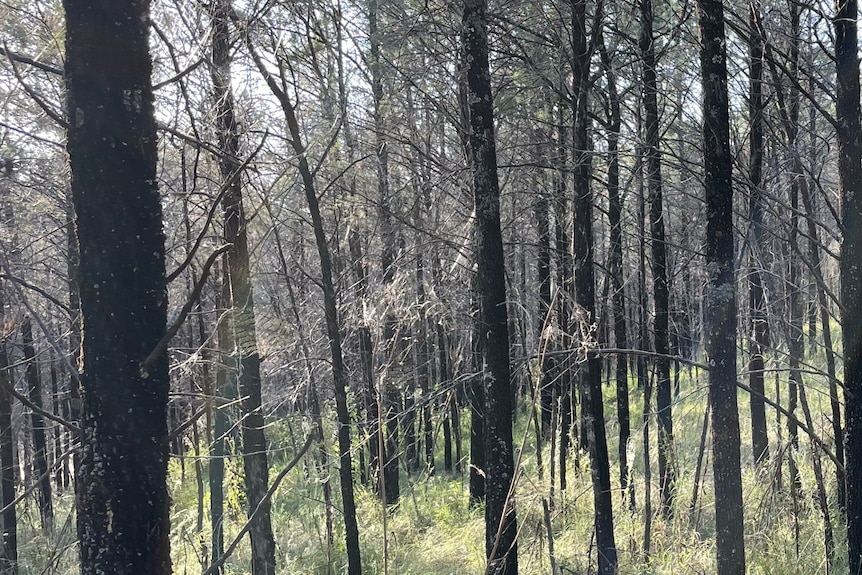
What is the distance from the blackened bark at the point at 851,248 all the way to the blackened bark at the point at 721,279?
122 centimetres

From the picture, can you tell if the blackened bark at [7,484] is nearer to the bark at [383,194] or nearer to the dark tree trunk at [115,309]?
the bark at [383,194]

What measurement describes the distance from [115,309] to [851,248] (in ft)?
17.5

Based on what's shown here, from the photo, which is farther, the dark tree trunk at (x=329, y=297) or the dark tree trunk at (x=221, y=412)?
the dark tree trunk at (x=221, y=412)

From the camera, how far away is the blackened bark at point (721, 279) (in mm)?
4414

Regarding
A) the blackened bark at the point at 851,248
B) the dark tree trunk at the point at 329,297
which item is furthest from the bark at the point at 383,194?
the blackened bark at the point at 851,248

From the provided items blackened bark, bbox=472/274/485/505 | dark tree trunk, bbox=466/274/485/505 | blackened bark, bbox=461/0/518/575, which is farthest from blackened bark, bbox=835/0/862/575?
dark tree trunk, bbox=466/274/485/505

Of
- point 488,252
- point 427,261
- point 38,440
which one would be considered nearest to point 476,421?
point 427,261

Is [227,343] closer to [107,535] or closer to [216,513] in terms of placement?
[216,513]

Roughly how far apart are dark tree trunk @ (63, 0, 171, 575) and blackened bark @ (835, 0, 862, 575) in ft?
16.7

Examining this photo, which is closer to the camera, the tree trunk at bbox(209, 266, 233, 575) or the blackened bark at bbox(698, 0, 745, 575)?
the blackened bark at bbox(698, 0, 745, 575)

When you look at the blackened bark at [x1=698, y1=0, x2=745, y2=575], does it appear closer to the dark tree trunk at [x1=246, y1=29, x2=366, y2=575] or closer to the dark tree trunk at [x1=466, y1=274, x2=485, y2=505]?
the dark tree trunk at [x1=466, y1=274, x2=485, y2=505]

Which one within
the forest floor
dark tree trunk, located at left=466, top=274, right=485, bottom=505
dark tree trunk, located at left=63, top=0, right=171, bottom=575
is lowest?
the forest floor

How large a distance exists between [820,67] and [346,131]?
18.6ft

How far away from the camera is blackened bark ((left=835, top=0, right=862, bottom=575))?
194 inches
